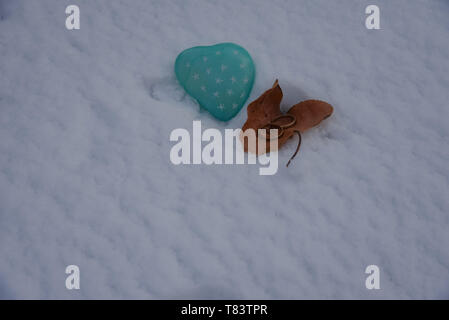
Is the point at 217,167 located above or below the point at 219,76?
below

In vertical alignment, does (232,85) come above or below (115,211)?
above

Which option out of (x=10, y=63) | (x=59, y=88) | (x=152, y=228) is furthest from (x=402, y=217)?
(x=10, y=63)

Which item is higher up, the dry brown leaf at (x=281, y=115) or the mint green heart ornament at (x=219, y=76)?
the mint green heart ornament at (x=219, y=76)

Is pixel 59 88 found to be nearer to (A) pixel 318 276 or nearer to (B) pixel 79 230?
(B) pixel 79 230

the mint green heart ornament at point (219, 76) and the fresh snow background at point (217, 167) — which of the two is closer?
the fresh snow background at point (217, 167)

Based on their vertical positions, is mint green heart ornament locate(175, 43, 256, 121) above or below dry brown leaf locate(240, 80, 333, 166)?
above
